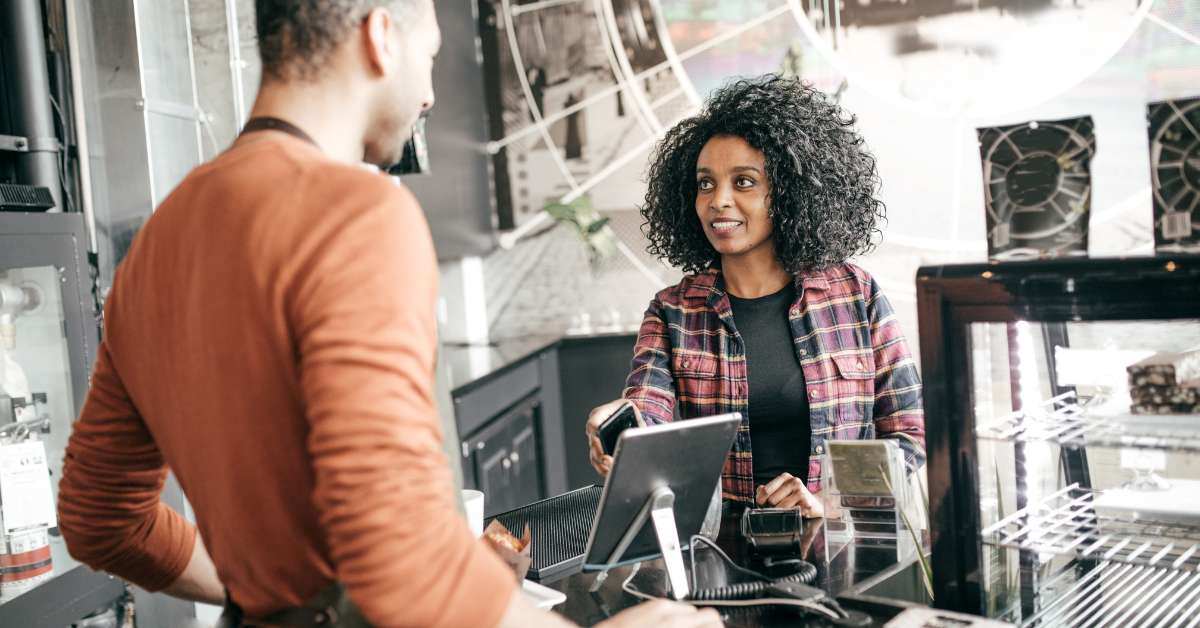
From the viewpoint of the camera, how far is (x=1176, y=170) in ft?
3.52

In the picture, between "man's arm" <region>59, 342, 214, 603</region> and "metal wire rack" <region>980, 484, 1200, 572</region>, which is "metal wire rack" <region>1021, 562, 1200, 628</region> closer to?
"metal wire rack" <region>980, 484, 1200, 572</region>

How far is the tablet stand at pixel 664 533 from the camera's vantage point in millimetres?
1250

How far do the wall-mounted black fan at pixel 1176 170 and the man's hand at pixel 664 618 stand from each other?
2.19 feet

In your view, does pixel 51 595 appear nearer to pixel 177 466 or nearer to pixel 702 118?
pixel 177 466

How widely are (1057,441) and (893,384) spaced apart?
921 mm

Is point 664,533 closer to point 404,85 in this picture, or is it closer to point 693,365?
point 404,85

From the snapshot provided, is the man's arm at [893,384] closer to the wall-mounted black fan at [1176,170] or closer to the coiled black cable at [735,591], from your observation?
the coiled black cable at [735,591]

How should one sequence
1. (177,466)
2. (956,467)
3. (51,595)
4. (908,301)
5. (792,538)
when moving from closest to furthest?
(177,466) → (956,467) → (792,538) → (51,595) → (908,301)

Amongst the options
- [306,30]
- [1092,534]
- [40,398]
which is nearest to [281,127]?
[306,30]

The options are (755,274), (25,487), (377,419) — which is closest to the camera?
(377,419)

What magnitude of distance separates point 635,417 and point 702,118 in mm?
1073

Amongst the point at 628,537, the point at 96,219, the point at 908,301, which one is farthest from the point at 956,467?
the point at 908,301

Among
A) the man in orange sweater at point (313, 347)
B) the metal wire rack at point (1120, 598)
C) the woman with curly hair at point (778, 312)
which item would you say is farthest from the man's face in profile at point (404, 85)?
the woman with curly hair at point (778, 312)

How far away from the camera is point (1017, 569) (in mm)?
Answer: 1292
